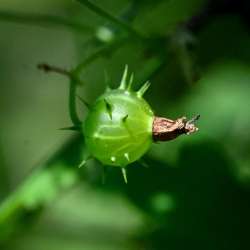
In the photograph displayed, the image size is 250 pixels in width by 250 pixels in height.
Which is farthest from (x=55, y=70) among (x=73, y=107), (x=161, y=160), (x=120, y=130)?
(x=161, y=160)

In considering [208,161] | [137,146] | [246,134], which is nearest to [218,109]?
[246,134]

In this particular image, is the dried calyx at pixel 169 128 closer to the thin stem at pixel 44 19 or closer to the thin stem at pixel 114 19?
the thin stem at pixel 114 19

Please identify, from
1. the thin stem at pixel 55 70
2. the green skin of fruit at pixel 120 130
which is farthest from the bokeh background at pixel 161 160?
the green skin of fruit at pixel 120 130

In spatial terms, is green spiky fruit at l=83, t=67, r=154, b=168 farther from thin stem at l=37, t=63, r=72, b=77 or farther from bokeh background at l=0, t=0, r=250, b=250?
bokeh background at l=0, t=0, r=250, b=250

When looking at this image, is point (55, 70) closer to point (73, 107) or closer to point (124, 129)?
point (73, 107)

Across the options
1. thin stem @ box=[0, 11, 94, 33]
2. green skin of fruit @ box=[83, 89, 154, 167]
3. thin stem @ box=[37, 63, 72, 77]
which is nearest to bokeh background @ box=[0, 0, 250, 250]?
thin stem @ box=[0, 11, 94, 33]

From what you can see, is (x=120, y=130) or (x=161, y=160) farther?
(x=161, y=160)
